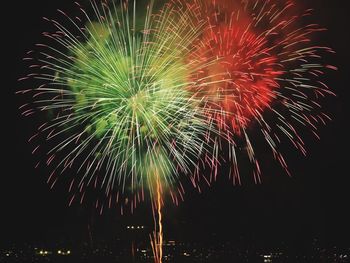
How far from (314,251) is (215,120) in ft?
139

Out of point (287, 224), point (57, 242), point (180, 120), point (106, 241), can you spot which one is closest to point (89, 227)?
point (57, 242)

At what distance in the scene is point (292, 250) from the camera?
51.1 m

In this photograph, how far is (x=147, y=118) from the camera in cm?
1079

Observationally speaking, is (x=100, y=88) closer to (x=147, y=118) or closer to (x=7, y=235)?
(x=147, y=118)

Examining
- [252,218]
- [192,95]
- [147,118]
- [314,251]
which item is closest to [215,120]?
[192,95]

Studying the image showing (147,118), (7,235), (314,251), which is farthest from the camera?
(314,251)

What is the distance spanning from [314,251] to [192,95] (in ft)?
140

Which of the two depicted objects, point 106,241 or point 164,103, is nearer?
point 164,103

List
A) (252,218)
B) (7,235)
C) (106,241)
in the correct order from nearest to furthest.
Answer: (7,235), (252,218), (106,241)

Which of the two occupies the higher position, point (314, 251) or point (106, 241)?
point (106, 241)

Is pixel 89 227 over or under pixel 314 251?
over

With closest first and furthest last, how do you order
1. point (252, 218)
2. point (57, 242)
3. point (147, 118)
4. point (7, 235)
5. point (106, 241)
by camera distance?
point (147, 118)
point (7, 235)
point (252, 218)
point (57, 242)
point (106, 241)

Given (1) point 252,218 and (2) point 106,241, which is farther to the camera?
(2) point 106,241

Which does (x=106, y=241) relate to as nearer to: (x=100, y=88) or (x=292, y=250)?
(x=292, y=250)
